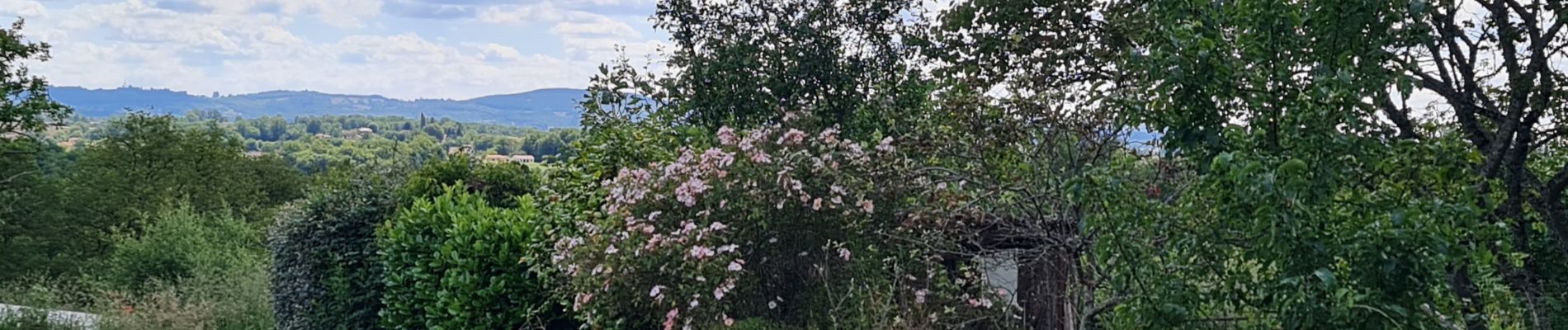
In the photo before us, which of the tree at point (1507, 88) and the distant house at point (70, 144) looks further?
the distant house at point (70, 144)

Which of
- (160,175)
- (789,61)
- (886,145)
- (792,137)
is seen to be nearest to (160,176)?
(160,175)

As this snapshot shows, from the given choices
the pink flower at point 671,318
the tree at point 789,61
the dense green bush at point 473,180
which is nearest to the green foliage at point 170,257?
the dense green bush at point 473,180

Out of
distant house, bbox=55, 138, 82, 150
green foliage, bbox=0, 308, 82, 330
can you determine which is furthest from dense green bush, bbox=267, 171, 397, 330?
distant house, bbox=55, 138, 82, 150

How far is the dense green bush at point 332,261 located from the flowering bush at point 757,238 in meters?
2.42

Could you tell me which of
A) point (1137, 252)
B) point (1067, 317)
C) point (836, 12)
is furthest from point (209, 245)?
point (1137, 252)

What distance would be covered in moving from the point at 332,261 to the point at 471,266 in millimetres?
1450

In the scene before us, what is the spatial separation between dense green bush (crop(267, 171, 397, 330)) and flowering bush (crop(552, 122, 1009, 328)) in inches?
95.3

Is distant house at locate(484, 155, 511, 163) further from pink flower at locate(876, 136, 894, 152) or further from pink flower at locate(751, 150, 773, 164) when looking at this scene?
pink flower at locate(876, 136, 894, 152)

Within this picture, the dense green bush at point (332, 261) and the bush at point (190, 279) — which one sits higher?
the dense green bush at point (332, 261)

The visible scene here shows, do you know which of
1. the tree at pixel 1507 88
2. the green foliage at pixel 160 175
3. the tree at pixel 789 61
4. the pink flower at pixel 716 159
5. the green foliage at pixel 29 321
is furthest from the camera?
the green foliage at pixel 160 175

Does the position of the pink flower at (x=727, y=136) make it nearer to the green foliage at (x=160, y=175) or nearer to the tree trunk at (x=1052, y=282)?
the tree trunk at (x=1052, y=282)

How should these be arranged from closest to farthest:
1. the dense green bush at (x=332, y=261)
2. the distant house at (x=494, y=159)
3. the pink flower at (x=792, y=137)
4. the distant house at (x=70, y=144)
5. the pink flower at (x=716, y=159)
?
the pink flower at (x=716, y=159)
the pink flower at (x=792, y=137)
the dense green bush at (x=332, y=261)
the distant house at (x=494, y=159)
the distant house at (x=70, y=144)

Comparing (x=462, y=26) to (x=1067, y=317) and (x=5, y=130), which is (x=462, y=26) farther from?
(x=1067, y=317)

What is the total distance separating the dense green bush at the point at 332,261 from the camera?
6520 mm
